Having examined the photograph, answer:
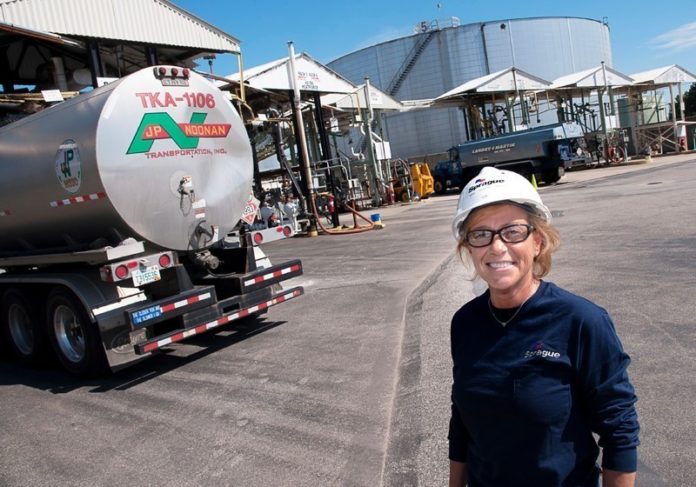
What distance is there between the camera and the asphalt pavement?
4145 millimetres

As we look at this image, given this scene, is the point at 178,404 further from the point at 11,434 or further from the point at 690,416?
the point at 690,416

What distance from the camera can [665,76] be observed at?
42.5m

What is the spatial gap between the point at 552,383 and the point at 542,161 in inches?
1155

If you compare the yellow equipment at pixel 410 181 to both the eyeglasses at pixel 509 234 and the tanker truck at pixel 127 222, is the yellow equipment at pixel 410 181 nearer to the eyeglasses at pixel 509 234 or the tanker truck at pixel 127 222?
the tanker truck at pixel 127 222

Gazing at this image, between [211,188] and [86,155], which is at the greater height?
[86,155]

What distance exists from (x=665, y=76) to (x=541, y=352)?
1882 inches

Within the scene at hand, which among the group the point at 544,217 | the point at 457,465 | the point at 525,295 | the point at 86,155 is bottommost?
the point at 457,465

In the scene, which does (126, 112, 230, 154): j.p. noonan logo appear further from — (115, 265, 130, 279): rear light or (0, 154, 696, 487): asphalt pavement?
(0, 154, 696, 487): asphalt pavement

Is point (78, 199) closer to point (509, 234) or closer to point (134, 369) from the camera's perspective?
point (134, 369)

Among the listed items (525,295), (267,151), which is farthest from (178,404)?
(267,151)

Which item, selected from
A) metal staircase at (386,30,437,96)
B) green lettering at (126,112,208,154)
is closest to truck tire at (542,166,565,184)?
metal staircase at (386,30,437,96)

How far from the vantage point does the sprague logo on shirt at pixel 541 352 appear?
187 centimetres

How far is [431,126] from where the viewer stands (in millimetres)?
50062

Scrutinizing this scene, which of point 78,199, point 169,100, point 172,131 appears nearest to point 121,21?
point 169,100
